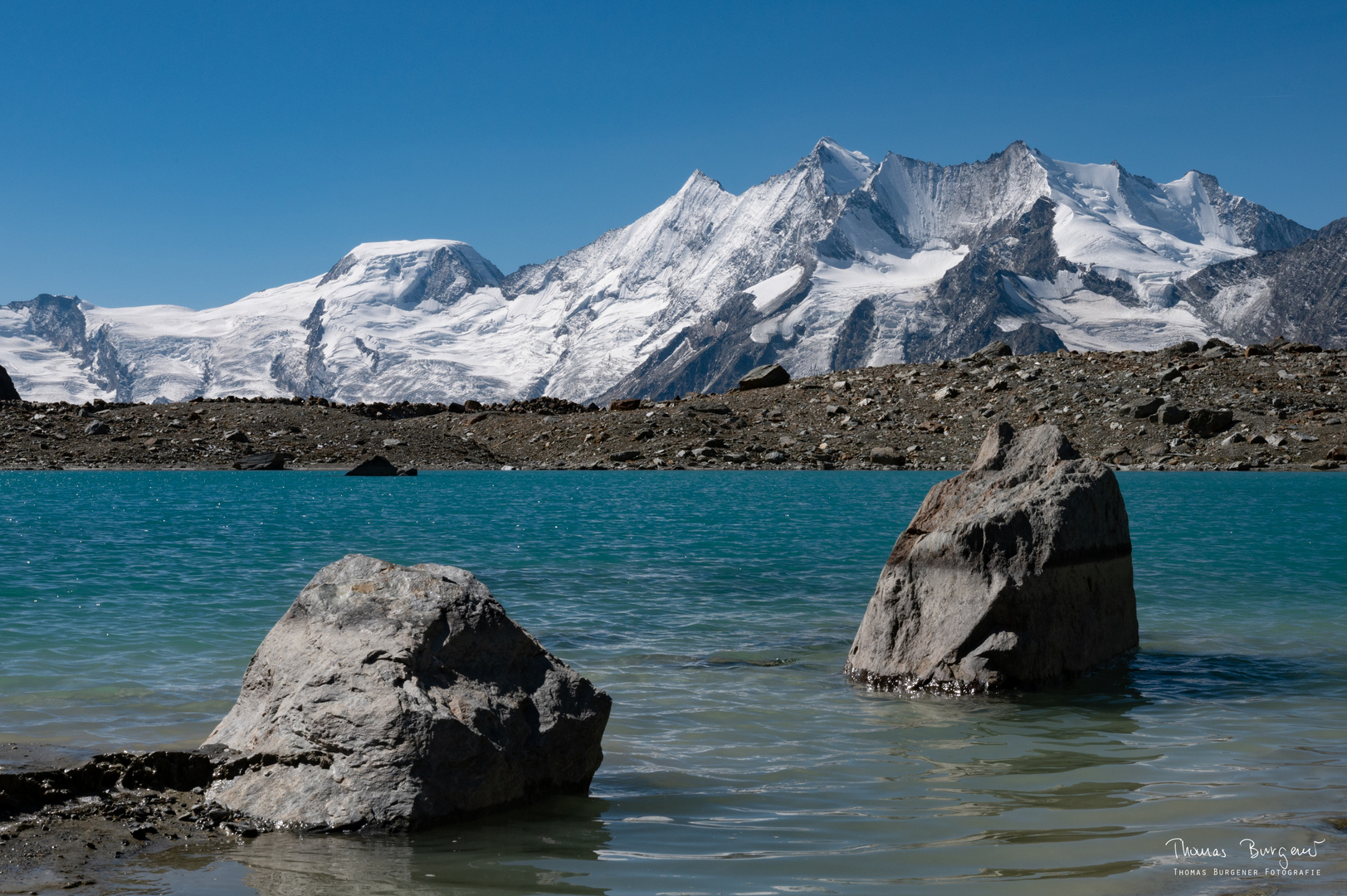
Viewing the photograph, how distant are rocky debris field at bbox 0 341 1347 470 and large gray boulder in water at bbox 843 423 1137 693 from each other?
5384 centimetres

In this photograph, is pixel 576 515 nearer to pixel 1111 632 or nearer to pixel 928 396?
pixel 1111 632

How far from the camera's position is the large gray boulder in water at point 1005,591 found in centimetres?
1097

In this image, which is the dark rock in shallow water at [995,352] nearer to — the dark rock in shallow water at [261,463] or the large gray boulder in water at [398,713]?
the dark rock in shallow water at [261,463]

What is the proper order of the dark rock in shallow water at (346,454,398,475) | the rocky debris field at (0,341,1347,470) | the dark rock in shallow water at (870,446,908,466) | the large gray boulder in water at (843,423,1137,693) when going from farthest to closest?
the dark rock in shallow water at (870,446,908,466), the dark rock in shallow water at (346,454,398,475), the rocky debris field at (0,341,1347,470), the large gray boulder in water at (843,423,1137,693)

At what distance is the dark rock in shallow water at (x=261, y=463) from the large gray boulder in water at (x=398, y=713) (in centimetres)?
6463

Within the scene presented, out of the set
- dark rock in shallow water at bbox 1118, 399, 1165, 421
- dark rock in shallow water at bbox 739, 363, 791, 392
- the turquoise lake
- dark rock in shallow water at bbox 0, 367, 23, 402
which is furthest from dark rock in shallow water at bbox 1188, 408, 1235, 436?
dark rock in shallow water at bbox 0, 367, 23, 402

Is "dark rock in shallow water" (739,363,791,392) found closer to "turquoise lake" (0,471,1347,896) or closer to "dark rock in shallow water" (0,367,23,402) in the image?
"turquoise lake" (0,471,1347,896)

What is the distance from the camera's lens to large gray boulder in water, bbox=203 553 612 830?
673 centimetres

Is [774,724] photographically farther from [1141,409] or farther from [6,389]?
[6,389]

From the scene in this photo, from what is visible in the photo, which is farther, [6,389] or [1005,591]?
[6,389]

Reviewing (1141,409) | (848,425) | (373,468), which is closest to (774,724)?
(373,468)

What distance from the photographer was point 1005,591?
1080 cm

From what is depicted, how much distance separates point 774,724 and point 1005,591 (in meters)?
2.81

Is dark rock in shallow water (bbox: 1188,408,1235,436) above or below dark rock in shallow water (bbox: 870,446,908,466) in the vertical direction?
above
